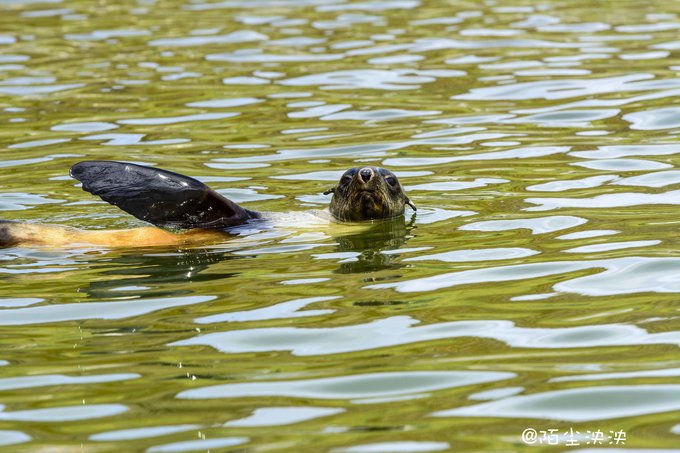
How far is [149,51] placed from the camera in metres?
18.0

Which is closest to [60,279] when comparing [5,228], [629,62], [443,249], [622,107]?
[5,228]

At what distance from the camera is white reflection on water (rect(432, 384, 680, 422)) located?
16.5ft

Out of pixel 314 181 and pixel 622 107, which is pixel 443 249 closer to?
pixel 314 181

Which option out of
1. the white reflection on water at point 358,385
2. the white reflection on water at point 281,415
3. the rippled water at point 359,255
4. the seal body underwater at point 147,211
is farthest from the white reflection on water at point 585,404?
the seal body underwater at point 147,211

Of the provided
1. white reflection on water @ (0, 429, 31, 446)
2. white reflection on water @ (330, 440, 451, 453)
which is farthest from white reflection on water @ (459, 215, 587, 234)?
white reflection on water @ (0, 429, 31, 446)

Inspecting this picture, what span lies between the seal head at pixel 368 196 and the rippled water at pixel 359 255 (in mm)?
183

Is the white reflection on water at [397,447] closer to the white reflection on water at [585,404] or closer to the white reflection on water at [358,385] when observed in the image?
the white reflection on water at [585,404]

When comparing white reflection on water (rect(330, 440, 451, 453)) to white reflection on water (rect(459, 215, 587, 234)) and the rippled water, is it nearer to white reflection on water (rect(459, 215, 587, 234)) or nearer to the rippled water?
the rippled water

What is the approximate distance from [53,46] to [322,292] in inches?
489

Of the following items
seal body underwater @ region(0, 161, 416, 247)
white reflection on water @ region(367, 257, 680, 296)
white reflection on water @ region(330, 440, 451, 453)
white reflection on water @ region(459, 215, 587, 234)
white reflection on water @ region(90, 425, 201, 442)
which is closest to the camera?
white reflection on water @ region(330, 440, 451, 453)

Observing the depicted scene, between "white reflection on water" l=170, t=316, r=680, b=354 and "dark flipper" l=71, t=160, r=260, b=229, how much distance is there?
101 inches

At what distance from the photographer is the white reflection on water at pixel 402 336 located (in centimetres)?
599

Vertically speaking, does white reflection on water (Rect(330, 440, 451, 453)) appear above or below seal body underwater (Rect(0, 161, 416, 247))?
above

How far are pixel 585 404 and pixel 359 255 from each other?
3.36m
